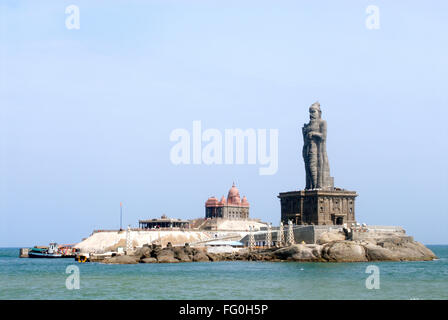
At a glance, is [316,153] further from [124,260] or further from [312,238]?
[124,260]

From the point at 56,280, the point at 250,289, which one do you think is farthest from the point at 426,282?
the point at 56,280

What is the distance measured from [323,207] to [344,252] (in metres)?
24.6

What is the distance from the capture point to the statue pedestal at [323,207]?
402 feet

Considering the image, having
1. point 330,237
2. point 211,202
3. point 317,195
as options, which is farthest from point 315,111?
point 211,202

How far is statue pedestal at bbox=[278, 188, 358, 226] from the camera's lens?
402ft

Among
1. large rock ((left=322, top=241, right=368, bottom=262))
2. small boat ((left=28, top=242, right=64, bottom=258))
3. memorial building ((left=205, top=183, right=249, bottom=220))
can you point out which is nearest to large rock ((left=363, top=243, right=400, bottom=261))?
large rock ((left=322, top=241, right=368, bottom=262))

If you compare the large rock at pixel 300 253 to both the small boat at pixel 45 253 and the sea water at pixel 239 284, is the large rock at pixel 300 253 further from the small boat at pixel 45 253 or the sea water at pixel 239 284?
the small boat at pixel 45 253

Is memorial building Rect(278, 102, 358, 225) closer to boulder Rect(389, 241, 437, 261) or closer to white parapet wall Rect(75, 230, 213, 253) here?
boulder Rect(389, 241, 437, 261)

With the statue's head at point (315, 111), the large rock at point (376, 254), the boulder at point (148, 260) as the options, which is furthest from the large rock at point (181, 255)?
the statue's head at point (315, 111)

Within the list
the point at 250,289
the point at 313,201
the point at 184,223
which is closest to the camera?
the point at 250,289

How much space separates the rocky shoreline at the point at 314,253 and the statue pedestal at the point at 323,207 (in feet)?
46.1

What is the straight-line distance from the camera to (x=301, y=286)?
62438 mm
